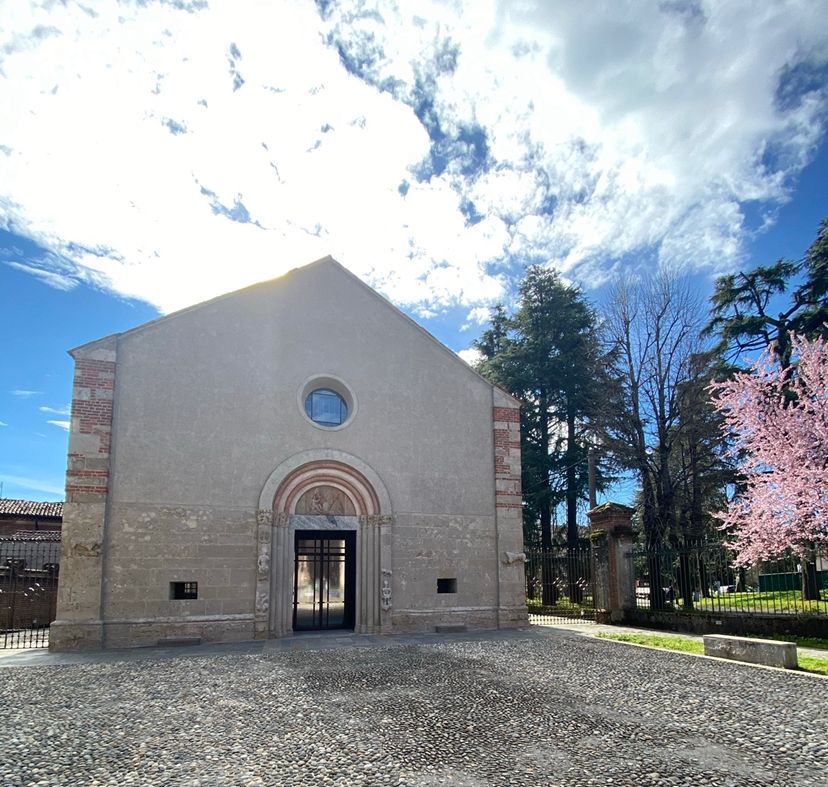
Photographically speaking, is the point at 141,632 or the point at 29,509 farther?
the point at 29,509

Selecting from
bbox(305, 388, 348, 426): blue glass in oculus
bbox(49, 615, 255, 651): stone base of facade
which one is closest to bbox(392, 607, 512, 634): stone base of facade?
bbox(49, 615, 255, 651): stone base of facade

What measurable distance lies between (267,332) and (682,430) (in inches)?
518

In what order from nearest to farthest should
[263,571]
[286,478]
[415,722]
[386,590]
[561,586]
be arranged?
[415,722] < [263,571] < [286,478] < [386,590] < [561,586]

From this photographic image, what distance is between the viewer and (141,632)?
12.0 metres

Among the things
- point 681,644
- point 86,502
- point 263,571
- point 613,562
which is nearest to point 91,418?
point 86,502

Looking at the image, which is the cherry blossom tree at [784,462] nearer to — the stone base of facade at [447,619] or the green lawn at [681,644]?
the green lawn at [681,644]

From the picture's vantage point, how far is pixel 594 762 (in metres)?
4.82

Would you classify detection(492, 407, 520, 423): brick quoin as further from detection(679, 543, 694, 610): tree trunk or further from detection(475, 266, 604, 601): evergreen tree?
detection(475, 266, 604, 601): evergreen tree

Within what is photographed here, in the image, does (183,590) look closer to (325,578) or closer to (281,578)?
(281,578)

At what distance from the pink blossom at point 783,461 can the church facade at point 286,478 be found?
17.5 ft

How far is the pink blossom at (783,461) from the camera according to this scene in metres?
12.7

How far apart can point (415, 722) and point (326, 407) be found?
949 centimetres

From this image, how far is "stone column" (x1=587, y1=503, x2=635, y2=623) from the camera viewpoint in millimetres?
15648

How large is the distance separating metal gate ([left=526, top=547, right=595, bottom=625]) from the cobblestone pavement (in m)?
7.58
